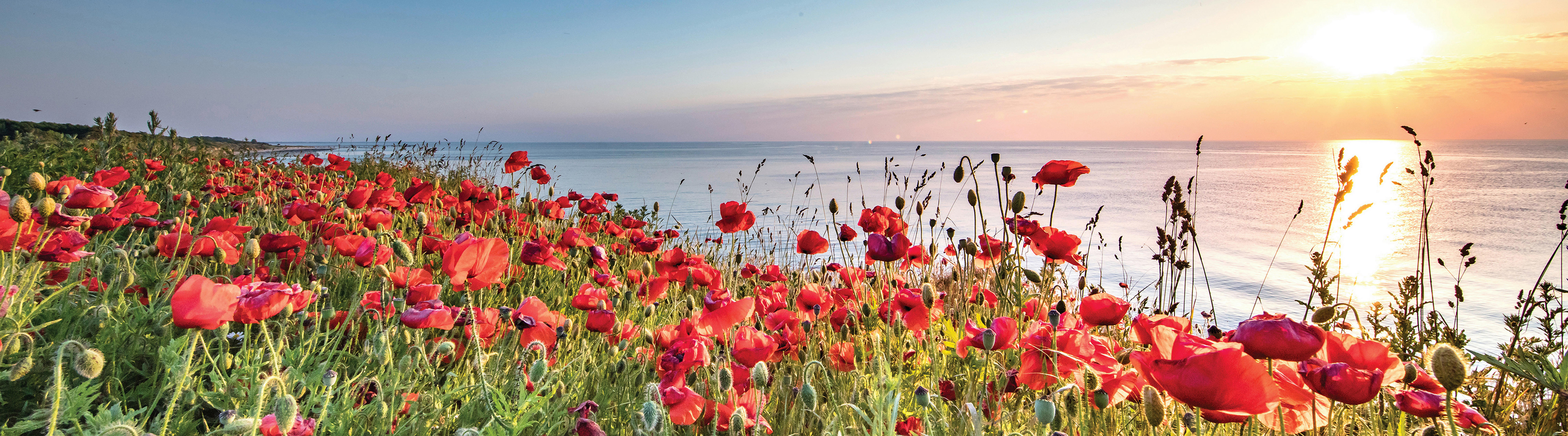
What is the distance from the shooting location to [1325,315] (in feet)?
3.41

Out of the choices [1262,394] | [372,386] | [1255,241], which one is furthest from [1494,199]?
[372,386]

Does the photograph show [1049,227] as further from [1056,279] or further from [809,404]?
[809,404]

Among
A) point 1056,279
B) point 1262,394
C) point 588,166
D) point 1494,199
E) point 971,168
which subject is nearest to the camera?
point 1262,394

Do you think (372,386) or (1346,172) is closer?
(372,386)

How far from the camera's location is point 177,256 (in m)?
1.96

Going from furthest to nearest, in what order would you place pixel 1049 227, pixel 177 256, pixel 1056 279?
1. pixel 1056 279
2. pixel 177 256
3. pixel 1049 227

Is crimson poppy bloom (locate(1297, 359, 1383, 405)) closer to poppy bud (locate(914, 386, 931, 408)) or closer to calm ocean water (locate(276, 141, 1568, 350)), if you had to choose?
poppy bud (locate(914, 386, 931, 408))

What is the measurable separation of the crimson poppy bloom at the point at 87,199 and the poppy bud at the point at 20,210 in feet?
1.29

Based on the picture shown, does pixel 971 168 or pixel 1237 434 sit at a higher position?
pixel 971 168

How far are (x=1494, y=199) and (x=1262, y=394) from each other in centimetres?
1460

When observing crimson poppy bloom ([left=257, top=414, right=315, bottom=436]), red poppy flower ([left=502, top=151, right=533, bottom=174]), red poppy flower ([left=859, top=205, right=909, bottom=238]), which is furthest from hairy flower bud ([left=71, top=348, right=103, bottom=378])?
red poppy flower ([left=502, top=151, right=533, bottom=174])

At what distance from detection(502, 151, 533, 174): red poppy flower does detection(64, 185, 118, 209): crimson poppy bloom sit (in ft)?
4.45

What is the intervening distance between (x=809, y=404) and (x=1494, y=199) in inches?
584

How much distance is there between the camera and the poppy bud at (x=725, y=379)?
1058mm
